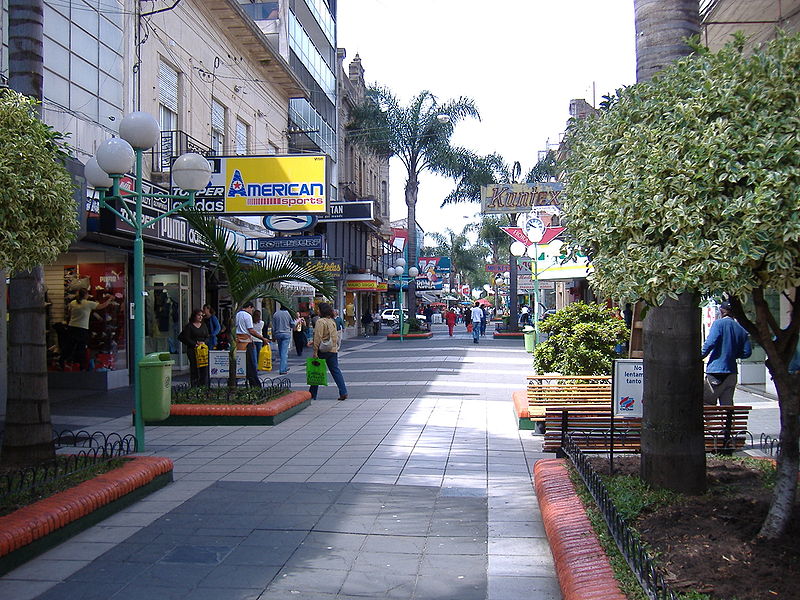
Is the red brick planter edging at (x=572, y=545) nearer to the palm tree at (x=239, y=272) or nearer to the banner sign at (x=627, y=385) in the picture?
the banner sign at (x=627, y=385)

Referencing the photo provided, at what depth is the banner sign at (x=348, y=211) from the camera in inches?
907

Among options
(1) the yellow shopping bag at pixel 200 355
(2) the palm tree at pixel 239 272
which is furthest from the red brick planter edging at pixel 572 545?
(1) the yellow shopping bag at pixel 200 355

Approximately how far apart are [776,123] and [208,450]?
707 cm

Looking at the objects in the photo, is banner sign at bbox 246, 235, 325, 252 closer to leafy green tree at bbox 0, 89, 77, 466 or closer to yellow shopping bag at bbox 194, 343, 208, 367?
yellow shopping bag at bbox 194, 343, 208, 367

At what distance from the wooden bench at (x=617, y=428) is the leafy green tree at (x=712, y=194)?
2.85 meters

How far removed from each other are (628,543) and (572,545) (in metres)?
0.50

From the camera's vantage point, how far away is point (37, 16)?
7043 mm

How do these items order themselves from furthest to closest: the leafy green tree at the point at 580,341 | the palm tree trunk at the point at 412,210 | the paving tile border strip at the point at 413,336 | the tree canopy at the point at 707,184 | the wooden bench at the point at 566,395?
the palm tree trunk at the point at 412,210, the paving tile border strip at the point at 413,336, the leafy green tree at the point at 580,341, the wooden bench at the point at 566,395, the tree canopy at the point at 707,184

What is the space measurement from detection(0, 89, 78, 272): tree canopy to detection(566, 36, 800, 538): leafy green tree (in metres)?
3.57

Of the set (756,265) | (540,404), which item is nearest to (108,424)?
(540,404)

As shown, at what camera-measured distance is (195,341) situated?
42.3 feet

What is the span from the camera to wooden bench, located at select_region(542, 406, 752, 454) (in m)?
7.03

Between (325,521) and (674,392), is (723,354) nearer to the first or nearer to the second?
(674,392)

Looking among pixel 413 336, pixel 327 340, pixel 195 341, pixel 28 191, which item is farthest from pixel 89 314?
pixel 413 336
